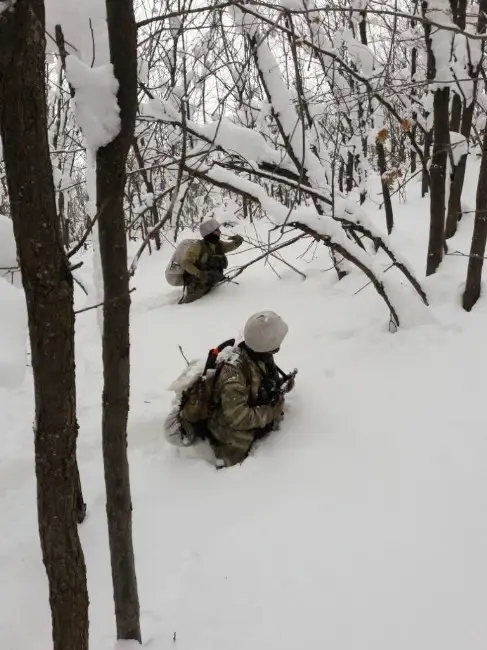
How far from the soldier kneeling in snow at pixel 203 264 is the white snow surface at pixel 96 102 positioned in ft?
17.4

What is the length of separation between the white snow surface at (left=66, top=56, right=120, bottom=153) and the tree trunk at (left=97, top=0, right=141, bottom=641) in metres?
0.02

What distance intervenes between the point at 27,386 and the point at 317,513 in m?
3.22

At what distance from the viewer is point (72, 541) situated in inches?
47.9

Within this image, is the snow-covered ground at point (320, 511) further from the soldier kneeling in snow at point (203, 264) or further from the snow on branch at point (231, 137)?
the soldier kneeling in snow at point (203, 264)

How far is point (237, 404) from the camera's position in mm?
2928

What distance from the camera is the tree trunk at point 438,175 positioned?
12.7 ft

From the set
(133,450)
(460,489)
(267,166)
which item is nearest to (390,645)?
(460,489)

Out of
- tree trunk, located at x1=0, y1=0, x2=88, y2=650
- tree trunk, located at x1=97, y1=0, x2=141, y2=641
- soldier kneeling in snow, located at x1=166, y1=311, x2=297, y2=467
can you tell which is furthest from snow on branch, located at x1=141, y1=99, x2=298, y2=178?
tree trunk, located at x1=0, y1=0, x2=88, y2=650

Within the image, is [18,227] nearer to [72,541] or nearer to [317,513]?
[72,541]

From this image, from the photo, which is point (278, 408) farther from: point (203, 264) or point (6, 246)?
point (203, 264)

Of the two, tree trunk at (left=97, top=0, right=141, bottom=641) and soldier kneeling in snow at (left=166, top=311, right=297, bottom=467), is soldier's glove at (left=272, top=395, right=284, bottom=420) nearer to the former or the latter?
soldier kneeling in snow at (left=166, top=311, right=297, bottom=467)

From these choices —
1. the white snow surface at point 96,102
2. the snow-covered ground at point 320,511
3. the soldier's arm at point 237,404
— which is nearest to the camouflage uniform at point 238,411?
the soldier's arm at point 237,404

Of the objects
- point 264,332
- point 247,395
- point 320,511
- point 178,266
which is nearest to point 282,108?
point 264,332

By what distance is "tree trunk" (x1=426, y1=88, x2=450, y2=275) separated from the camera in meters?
3.88
